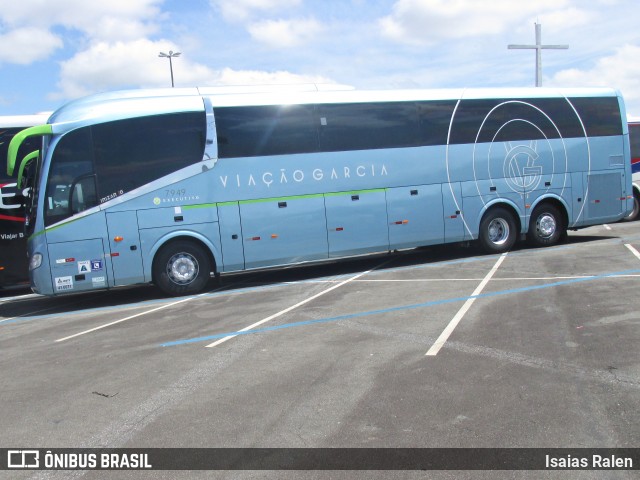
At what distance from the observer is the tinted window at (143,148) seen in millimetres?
10641

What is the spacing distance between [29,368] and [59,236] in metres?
4.11

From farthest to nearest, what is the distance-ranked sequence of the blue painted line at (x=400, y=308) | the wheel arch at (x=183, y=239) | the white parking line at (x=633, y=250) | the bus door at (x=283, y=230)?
the white parking line at (x=633, y=250), the bus door at (x=283, y=230), the wheel arch at (x=183, y=239), the blue painted line at (x=400, y=308)

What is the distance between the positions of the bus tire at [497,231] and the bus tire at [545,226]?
2.01 ft

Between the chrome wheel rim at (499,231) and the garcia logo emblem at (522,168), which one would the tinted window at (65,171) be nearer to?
the chrome wheel rim at (499,231)

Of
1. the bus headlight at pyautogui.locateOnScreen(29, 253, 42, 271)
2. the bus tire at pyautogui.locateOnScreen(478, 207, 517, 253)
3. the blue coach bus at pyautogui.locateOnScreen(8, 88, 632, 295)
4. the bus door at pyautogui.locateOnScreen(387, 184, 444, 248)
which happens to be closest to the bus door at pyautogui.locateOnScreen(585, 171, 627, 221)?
the blue coach bus at pyautogui.locateOnScreen(8, 88, 632, 295)

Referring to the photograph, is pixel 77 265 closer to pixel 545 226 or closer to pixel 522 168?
pixel 522 168

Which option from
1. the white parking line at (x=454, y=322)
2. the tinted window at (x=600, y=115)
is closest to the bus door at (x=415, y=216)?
the white parking line at (x=454, y=322)

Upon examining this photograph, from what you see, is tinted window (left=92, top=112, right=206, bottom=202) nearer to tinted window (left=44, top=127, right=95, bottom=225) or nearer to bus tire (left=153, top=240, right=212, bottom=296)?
tinted window (left=44, top=127, right=95, bottom=225)

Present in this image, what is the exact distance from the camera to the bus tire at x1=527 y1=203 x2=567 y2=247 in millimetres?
14523

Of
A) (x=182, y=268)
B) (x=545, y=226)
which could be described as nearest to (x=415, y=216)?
(x=545, y=226)

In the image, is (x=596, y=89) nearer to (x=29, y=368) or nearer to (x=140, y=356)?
(x=140, y=356)

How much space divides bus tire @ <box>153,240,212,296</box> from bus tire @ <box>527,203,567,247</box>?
813cm

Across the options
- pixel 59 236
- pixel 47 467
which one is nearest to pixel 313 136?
pixel 59 236

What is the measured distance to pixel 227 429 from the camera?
15.0 ft
